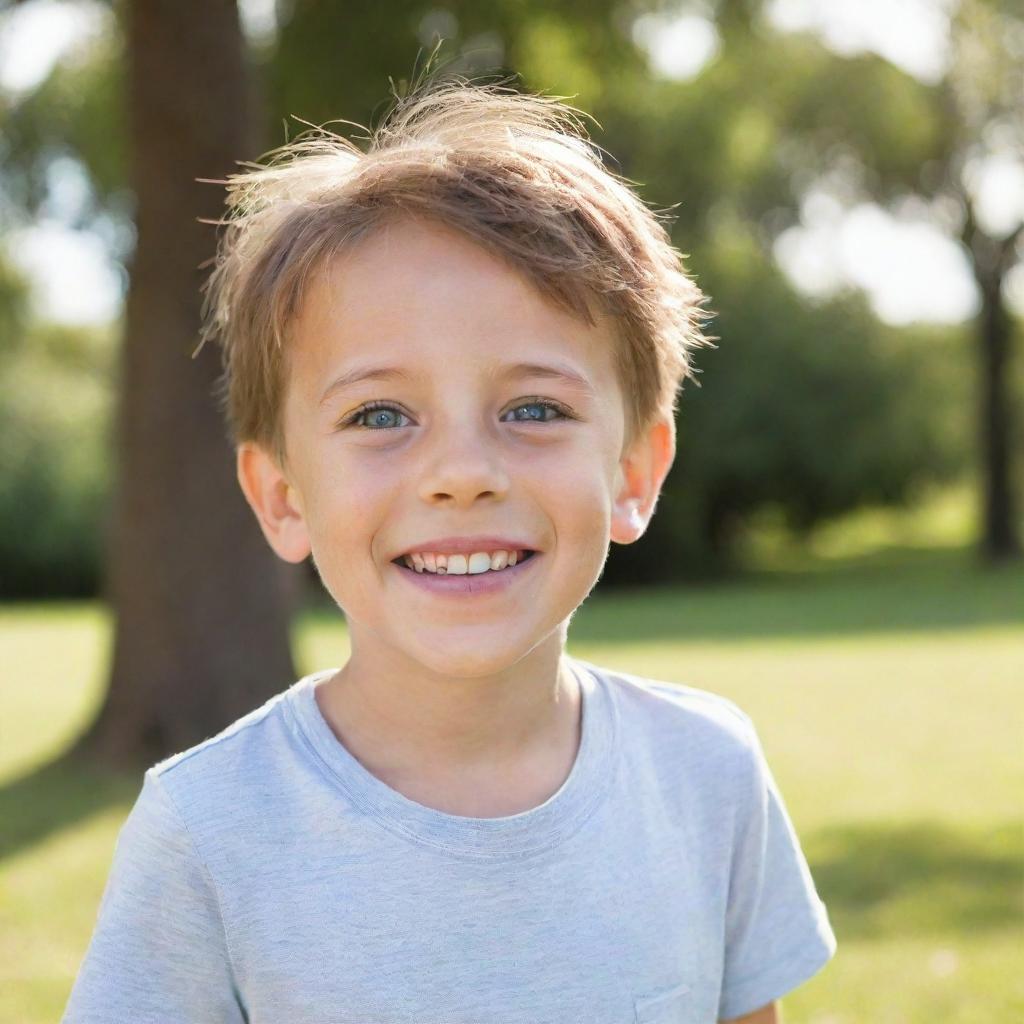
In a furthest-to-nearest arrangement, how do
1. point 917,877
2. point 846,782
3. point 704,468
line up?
point 704,468
point 846,782
point 917,877

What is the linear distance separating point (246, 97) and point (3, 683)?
600 cm

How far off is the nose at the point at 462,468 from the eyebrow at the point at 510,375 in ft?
0.27

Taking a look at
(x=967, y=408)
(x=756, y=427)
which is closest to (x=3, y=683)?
(x=756, y=427)

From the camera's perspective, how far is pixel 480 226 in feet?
5.65

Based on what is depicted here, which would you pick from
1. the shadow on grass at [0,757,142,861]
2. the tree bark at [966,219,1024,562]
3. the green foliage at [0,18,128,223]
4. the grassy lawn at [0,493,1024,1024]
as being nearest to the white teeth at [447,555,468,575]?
the grassy lawn at [0,493,1024,1024]

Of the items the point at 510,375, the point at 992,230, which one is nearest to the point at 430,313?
the point at 510,375

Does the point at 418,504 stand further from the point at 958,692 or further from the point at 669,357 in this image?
the point at 958,692

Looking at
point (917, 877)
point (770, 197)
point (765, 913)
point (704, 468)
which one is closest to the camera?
point (765, 913)

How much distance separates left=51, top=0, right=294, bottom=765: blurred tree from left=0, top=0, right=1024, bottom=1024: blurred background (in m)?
0.02

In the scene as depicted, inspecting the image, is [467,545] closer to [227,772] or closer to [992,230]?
[227,772]

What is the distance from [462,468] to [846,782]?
218 inches

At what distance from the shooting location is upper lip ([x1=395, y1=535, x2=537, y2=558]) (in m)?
1.69

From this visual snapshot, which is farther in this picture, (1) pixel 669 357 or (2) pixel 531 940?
(1) pixel 669 357

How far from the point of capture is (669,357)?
2.00 metres
